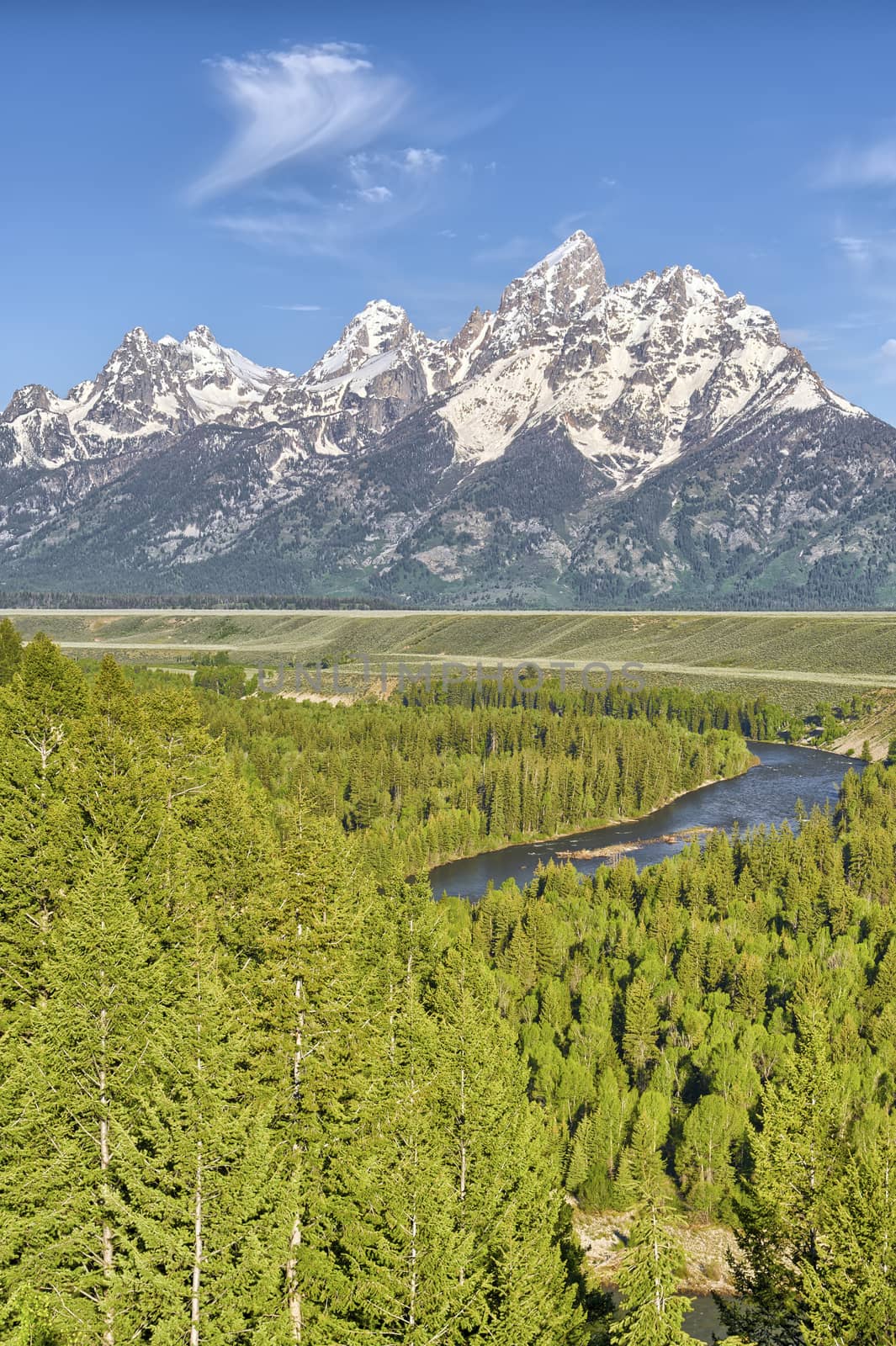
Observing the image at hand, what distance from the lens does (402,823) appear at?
15000cm

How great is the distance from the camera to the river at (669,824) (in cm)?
13738

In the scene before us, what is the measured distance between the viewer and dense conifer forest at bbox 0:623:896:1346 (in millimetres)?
30094

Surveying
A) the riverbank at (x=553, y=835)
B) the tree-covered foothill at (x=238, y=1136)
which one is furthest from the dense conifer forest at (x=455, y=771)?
the tree-covered foothill at (x=238, y=1136)

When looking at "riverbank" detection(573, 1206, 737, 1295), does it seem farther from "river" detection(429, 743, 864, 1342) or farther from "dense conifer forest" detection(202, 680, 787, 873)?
"dense conifer forest" detection(202, 680, 787, 873)

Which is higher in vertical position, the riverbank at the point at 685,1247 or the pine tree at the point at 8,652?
the pine tree at the point at 8,652

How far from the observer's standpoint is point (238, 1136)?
3034cm

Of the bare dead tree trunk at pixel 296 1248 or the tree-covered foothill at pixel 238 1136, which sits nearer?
the tree-covered foothill at pixel 238 1136

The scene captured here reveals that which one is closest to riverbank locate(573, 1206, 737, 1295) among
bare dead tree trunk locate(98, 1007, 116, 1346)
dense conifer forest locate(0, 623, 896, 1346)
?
dense conifer forest locate(0, 623, 896, 1346)

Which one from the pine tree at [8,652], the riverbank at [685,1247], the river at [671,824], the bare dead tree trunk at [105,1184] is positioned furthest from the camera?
the river at [671,824]

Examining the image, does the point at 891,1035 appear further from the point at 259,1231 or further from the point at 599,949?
the point at 259,1231

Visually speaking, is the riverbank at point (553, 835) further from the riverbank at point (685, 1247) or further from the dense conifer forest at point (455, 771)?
the riverbank at point (685, 1247)

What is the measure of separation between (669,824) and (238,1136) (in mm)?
139272

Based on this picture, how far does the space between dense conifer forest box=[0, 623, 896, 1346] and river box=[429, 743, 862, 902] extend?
46.8 meters

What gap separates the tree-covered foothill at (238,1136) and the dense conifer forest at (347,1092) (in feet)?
0.46
